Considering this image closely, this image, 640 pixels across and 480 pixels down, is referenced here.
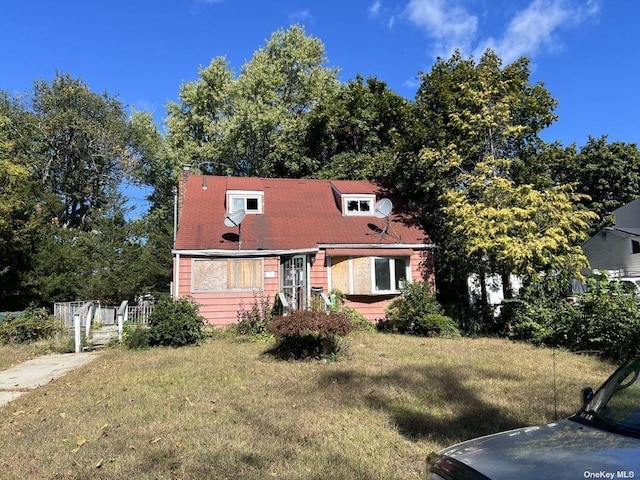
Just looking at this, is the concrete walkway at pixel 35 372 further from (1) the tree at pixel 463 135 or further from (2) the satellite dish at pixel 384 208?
(1) the tree at pixel 463 135

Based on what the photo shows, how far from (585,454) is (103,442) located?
464 centimetres

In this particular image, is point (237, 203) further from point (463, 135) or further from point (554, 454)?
point (554, 454)

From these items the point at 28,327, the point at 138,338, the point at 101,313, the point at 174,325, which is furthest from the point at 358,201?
the point at 28,327

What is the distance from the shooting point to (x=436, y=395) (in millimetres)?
6668

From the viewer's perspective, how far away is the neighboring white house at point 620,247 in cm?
2642

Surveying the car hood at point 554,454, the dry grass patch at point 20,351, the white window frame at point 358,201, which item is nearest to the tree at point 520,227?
the white window frame at point 358,201

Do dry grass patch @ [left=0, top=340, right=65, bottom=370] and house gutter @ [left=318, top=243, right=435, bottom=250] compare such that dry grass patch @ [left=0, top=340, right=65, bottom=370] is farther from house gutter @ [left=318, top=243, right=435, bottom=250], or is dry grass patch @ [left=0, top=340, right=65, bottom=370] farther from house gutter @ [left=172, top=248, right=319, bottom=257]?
house gutter @ [left=318, top=243, right=435, bottom=250]

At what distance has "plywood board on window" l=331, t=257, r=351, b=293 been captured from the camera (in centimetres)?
1602

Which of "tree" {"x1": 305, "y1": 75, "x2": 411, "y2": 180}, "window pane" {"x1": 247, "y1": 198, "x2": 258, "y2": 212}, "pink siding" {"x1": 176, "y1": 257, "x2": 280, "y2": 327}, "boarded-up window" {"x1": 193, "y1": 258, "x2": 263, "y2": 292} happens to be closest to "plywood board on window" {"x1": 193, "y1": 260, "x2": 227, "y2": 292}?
"boarded-up window" {"x1": 193, "y1": 258, "x2": 263, "y2": 292}

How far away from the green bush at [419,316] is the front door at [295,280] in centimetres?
292

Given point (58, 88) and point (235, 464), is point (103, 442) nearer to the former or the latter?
point (235, 464)

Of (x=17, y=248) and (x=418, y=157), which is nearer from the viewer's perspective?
(x=418, y=157)

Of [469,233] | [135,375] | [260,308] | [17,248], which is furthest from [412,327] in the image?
[17,248]

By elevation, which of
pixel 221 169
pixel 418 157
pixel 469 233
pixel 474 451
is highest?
pixel 221 169
